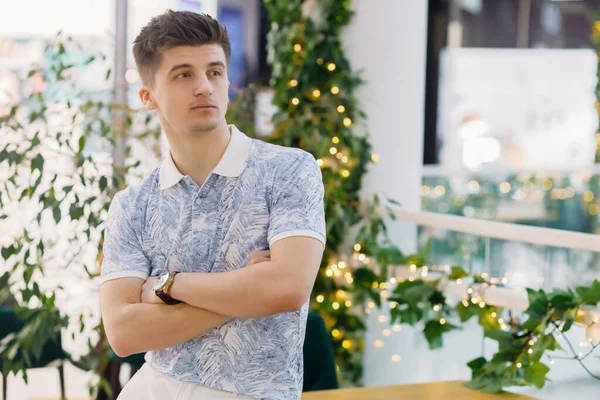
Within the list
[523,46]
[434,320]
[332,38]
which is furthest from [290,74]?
[523,46]

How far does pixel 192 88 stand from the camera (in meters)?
2.02

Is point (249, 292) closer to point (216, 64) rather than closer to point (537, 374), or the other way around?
point (216, 64)

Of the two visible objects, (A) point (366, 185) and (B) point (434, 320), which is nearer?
(B) point (434, 320)

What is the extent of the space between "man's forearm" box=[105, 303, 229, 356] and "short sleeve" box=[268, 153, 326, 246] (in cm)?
23

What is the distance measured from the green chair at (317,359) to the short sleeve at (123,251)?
1.05 meters

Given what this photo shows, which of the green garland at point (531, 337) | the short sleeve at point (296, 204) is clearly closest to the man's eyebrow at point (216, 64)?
the short sleeve at point (296, 204)

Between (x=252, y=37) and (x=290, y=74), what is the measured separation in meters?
1.60

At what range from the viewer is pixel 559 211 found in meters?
6.41

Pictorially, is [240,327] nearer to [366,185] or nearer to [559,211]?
[366,185]

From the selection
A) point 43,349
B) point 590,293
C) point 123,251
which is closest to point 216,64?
point 123,251

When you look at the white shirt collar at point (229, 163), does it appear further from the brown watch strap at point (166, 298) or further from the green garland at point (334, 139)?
the green garland at point (334, 139)

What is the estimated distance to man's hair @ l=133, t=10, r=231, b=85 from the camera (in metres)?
2.03

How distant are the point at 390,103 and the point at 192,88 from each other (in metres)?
2.52

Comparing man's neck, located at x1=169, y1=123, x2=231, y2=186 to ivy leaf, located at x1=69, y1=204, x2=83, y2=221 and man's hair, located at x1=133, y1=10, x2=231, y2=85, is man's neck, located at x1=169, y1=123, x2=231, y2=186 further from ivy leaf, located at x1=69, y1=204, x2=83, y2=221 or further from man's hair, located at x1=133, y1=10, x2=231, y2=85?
ivy leaf, located at x1=69, y1=204, x2=83, y2=221
